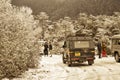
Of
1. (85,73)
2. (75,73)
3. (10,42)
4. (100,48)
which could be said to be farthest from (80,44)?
(100,48)

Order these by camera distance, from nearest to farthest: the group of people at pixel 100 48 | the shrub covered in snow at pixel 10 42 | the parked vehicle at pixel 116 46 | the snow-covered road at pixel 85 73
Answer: the shrub covered in snow at pixel 10 42, the snow-covered road at pixel 85 73, the parked vehicle at pixel 116 46, the group of people at pixel 100 48

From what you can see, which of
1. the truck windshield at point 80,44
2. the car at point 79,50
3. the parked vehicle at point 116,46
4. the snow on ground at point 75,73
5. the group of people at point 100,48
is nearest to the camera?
the snow on ground at point 75,73

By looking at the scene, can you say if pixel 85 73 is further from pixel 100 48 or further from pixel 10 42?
pixel 100 48

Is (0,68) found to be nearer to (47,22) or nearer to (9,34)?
(9,34)

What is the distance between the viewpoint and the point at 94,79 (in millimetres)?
15156

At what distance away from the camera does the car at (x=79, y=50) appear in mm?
22734

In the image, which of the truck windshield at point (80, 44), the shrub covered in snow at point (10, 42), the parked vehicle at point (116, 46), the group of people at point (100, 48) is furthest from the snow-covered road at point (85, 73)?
the group of people at point (100, 48)

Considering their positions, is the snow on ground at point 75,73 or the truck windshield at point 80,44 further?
the truck windshield at point 80,44

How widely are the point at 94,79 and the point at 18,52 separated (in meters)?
4.46

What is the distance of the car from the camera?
74.6ft

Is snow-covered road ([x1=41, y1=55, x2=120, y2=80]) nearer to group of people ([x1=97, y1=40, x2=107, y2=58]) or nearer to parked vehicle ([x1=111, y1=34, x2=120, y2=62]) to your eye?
parked vehicle ([x1=111, y1=34, x2=120, y2=62])

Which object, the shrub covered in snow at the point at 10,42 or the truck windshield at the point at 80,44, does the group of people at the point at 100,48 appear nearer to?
the truck windshield at the point at 80,44

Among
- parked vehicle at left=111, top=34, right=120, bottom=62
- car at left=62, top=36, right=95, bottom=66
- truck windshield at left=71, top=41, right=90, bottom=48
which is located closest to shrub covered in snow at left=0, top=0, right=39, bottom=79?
car at left=62, top=36, right=95, bottom=66

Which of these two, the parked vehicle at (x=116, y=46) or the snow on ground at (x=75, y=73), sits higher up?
the parked vehicle at (x=116, y=46)
